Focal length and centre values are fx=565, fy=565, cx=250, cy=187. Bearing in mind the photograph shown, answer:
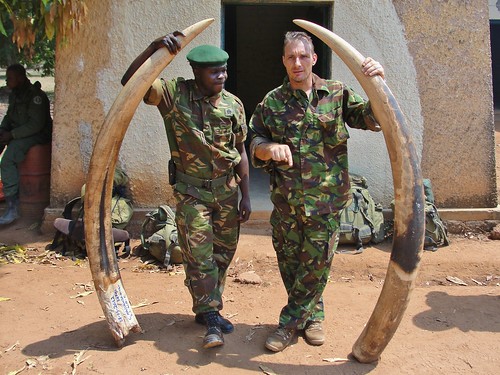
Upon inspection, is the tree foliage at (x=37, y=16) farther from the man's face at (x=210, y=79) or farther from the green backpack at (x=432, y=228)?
the green backpack at (x=432, y=228)

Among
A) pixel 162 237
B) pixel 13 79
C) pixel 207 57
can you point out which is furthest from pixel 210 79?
pixel 13 79

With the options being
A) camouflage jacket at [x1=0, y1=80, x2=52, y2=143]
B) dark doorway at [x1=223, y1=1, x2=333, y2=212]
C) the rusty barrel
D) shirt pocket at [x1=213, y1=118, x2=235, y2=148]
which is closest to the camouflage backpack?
the rusty barrel

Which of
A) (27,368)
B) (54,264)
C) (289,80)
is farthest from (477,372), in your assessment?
(54,264)

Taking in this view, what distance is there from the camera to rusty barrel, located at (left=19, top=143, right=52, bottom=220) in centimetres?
670

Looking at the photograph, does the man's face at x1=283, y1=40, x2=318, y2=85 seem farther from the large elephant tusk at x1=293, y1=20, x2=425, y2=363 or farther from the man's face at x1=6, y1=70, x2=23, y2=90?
the man's face at x1=6, y1=70, x2=23, y2=90

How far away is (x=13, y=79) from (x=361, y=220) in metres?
4.45

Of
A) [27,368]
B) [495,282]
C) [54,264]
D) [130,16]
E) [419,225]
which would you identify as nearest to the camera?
[419,225]

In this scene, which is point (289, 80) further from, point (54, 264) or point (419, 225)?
point (54, 264)

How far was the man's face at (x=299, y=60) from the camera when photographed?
3345mm

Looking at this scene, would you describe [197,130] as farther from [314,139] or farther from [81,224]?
[81,224]

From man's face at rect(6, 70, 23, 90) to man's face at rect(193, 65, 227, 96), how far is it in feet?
13.4

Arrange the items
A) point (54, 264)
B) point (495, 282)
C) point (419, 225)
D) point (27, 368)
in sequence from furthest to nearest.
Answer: point (54, 264) → point (495, 282) → point (27, 368) → point (419, 225)

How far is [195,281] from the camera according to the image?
3.66m

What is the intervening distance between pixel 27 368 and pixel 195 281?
115 centimetres
